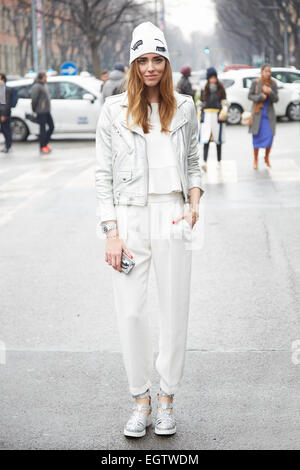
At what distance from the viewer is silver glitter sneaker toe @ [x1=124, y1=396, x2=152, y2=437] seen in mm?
3990

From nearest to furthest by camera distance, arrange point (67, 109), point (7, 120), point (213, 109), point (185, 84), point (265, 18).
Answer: point (213, 109)
point (7, 120)
point (185, 84)
point (67, 109)
point (265, 18)

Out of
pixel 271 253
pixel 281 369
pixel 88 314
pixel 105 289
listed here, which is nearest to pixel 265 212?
pixel 271 253

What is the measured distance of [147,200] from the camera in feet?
12.9

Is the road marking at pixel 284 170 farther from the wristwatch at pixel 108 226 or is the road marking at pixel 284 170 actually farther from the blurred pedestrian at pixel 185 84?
the wristwatch at pixel 108 226

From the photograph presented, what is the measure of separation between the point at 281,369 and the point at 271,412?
0.68m

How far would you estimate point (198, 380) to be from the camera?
15.8ft

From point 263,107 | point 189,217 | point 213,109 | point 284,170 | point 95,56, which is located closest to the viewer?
point 189,217

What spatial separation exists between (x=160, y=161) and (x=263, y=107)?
11028 millimetres

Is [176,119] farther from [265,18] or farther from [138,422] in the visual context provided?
[265,18]

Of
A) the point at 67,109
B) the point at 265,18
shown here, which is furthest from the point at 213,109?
the point at 265,18

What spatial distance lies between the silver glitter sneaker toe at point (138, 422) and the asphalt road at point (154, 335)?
0.04 metres

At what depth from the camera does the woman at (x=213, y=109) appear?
50.6 feet

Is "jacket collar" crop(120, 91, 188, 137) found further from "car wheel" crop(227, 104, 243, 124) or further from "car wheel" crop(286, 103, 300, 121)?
"car wheel" crop(286, 103, 300, 121)

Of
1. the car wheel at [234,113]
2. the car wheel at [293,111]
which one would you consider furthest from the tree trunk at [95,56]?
the car wheel at [293,111]
